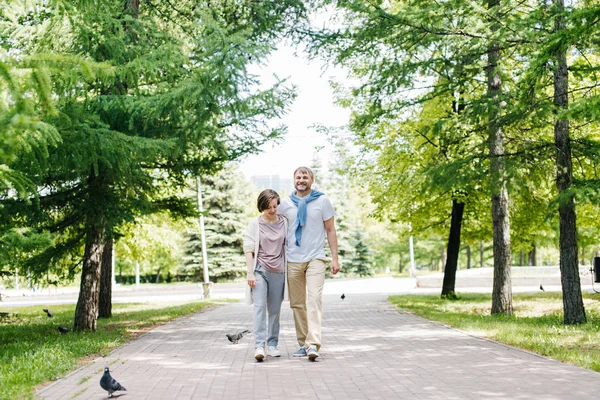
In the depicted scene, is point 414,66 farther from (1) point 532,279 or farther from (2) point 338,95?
(1) point 532,279

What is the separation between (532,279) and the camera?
1211 inches

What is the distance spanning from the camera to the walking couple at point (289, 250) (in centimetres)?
795

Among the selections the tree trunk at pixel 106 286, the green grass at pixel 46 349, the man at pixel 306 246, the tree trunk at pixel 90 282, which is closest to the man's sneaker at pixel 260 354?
the man at pixel 306 246

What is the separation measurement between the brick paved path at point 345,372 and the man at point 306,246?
0.57 metres

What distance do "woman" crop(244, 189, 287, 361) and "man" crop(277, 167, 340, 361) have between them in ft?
0.38

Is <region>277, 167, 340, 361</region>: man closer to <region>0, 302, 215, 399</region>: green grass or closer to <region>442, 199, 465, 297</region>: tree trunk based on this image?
<region>0, 302, 215, 399</region>: green grass

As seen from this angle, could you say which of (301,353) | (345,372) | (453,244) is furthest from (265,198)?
(453,244)

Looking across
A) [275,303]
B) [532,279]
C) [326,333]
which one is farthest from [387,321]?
[532,279]

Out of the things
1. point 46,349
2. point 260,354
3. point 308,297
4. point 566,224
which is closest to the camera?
point 260,354

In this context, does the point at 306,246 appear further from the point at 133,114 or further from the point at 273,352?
the point at 133,114

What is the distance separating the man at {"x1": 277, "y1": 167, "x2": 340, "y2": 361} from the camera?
7.85 metres

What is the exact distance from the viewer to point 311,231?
26.3 feet

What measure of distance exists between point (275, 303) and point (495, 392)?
10.2 feet

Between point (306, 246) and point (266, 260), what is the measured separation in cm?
51
